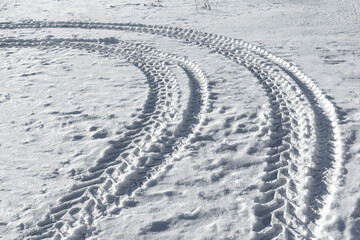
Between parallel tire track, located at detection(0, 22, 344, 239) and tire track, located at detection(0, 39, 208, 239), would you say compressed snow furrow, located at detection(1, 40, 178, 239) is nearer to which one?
tire track, located at detection(0, 39, 208, 239)

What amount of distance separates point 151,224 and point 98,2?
22.9 feet

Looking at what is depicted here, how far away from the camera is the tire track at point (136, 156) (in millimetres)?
3439

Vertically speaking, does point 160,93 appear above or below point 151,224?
above

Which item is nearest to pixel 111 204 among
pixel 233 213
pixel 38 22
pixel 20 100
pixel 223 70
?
pixel 233 213

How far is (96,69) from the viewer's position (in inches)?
243

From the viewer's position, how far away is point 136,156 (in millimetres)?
4168

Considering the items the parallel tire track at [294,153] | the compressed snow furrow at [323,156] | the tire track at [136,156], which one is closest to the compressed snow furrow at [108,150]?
the tire track at [136,156]

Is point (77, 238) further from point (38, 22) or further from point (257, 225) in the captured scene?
point (38, 22)

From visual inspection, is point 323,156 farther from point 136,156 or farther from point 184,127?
point 136,156

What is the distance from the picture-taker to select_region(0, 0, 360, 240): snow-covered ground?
3.39m

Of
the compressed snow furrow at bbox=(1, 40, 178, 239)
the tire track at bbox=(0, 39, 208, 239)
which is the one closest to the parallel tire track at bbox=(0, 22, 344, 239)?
the tire track at bbox=(0, 39, 208, 239)

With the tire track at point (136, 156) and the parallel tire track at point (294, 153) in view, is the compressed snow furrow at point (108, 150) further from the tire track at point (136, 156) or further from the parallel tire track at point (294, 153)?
the parallel tire track at point (294, 153)

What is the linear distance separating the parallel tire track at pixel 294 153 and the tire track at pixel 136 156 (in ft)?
2.71

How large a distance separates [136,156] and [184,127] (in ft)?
2.25
